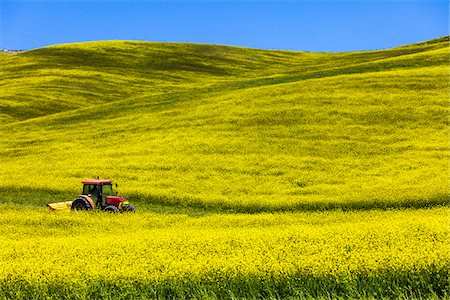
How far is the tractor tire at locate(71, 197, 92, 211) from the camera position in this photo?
2039 centimetres

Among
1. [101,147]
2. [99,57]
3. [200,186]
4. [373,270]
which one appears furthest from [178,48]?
[373,270]

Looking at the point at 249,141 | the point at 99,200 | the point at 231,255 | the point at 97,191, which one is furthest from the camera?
the point at 249,141

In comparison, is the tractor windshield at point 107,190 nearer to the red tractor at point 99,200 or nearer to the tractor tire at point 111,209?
the red tractor at point 99,200

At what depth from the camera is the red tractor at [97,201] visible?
20.4m

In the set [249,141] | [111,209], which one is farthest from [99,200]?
[249,141]

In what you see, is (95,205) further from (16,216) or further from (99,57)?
(99,57)

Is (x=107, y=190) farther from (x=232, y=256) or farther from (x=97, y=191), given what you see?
(x=232, y=256)

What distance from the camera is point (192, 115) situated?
39062mm

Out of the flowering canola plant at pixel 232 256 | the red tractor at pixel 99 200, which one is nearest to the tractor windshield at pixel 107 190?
the red tractor at pixel 99 200

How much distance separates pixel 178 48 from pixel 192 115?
43550 millimetres

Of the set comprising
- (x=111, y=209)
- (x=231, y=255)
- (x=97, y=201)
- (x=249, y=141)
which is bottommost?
(x=111, y=209)

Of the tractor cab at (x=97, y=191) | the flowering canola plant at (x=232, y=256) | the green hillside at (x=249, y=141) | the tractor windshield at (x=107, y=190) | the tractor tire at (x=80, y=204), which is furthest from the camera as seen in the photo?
the green hillside at (x=249, y=141)

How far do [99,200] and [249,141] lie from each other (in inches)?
494

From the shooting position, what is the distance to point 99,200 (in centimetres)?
2091
